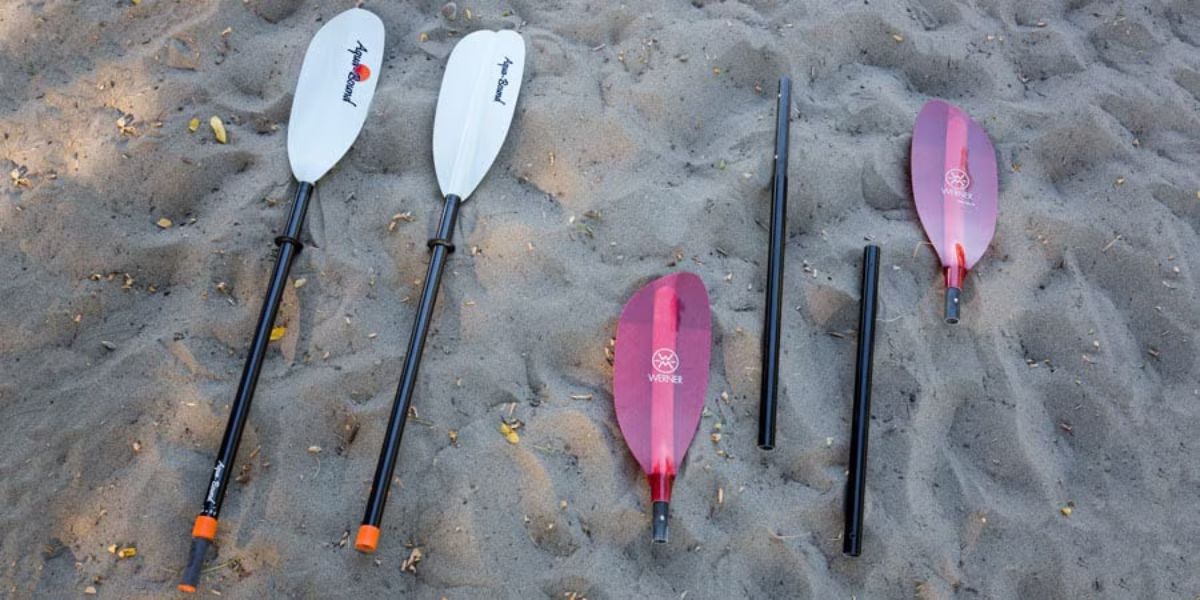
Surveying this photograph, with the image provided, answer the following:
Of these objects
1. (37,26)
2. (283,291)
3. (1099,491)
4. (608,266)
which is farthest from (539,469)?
(37,26)

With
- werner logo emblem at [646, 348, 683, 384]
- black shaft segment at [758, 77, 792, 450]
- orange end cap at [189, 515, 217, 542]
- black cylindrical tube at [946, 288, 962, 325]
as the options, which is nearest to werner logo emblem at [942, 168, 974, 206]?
black cylindrical tube at [946, 288, 962, 325]

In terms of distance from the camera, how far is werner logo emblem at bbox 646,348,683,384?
1971 mm

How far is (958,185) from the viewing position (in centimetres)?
225

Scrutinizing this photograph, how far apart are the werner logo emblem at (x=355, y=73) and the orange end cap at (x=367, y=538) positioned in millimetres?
974

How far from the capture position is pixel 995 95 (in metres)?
2.42

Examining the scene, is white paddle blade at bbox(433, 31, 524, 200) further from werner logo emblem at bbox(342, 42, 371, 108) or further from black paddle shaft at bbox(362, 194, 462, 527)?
werner logo emblem at bbox(342, 42, 371, 108)

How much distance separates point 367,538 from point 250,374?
39cm

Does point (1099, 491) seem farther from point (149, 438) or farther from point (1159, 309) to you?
point (149, 438)

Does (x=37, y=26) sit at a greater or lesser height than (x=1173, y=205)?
greater

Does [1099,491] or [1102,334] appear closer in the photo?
Result: [1099,491]

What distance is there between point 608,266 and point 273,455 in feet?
2.47

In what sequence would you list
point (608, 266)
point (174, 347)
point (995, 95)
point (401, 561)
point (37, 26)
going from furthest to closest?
point (995, 95)
point (37, 26)
point (608, 266)
point (174, 347)
point (401, 561)

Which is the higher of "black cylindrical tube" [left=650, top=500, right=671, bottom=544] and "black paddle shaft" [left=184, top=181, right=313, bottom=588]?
"black paddle shaft" [left=184, top=181, right=313, bottom=588]

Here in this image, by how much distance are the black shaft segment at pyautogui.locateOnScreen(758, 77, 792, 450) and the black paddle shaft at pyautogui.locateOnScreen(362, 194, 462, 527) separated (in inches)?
26.0
